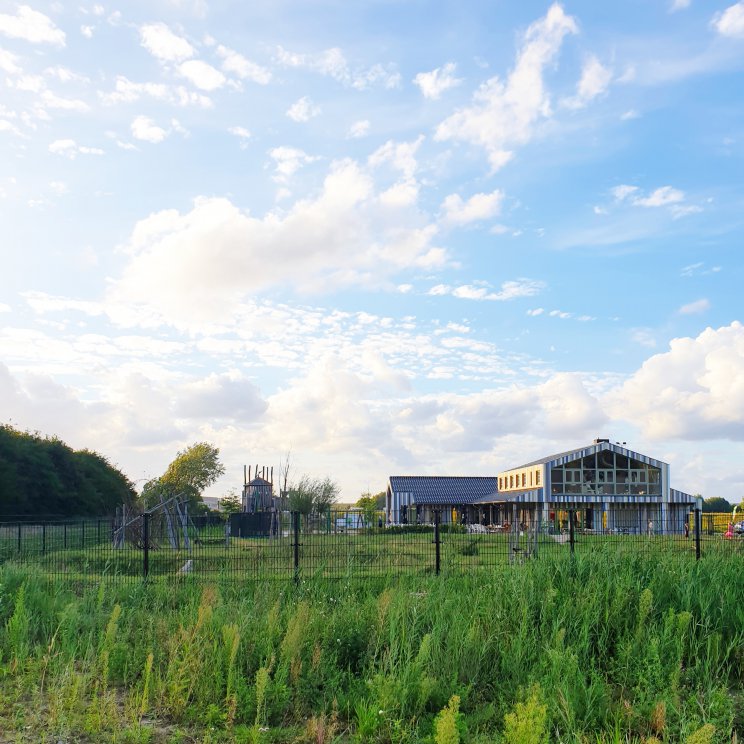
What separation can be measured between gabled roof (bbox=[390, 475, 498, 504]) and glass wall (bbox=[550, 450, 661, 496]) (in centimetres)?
1105

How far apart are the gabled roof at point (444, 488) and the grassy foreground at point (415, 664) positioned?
4593cm

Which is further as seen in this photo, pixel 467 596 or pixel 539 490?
pixel 539 490

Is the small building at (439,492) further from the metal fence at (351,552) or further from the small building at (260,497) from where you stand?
the metal fence at (351,552)

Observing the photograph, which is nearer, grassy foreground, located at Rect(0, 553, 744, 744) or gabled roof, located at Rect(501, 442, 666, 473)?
grassy foreground, located at Rect(0, 553, 744, 744)

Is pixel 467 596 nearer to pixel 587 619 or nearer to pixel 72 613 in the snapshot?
pixel 587 619

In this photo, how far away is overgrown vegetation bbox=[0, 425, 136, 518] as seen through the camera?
48.0 meters

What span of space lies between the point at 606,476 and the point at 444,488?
1534cm

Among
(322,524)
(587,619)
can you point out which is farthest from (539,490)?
(587,619)

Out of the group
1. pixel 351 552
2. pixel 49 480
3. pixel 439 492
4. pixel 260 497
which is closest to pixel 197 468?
pixel 49 480

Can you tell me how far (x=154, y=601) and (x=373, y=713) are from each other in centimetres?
466

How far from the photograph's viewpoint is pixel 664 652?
6.64 metres

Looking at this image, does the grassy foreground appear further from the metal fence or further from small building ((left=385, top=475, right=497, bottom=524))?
small building ((left=385, top=475, right=497, bottom=524))

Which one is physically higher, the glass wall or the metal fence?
the glass wall

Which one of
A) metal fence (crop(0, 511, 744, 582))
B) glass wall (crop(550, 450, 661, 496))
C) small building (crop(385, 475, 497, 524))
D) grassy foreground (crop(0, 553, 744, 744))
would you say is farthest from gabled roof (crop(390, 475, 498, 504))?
grassy foreground (crop(0, 553, 744, 744))
